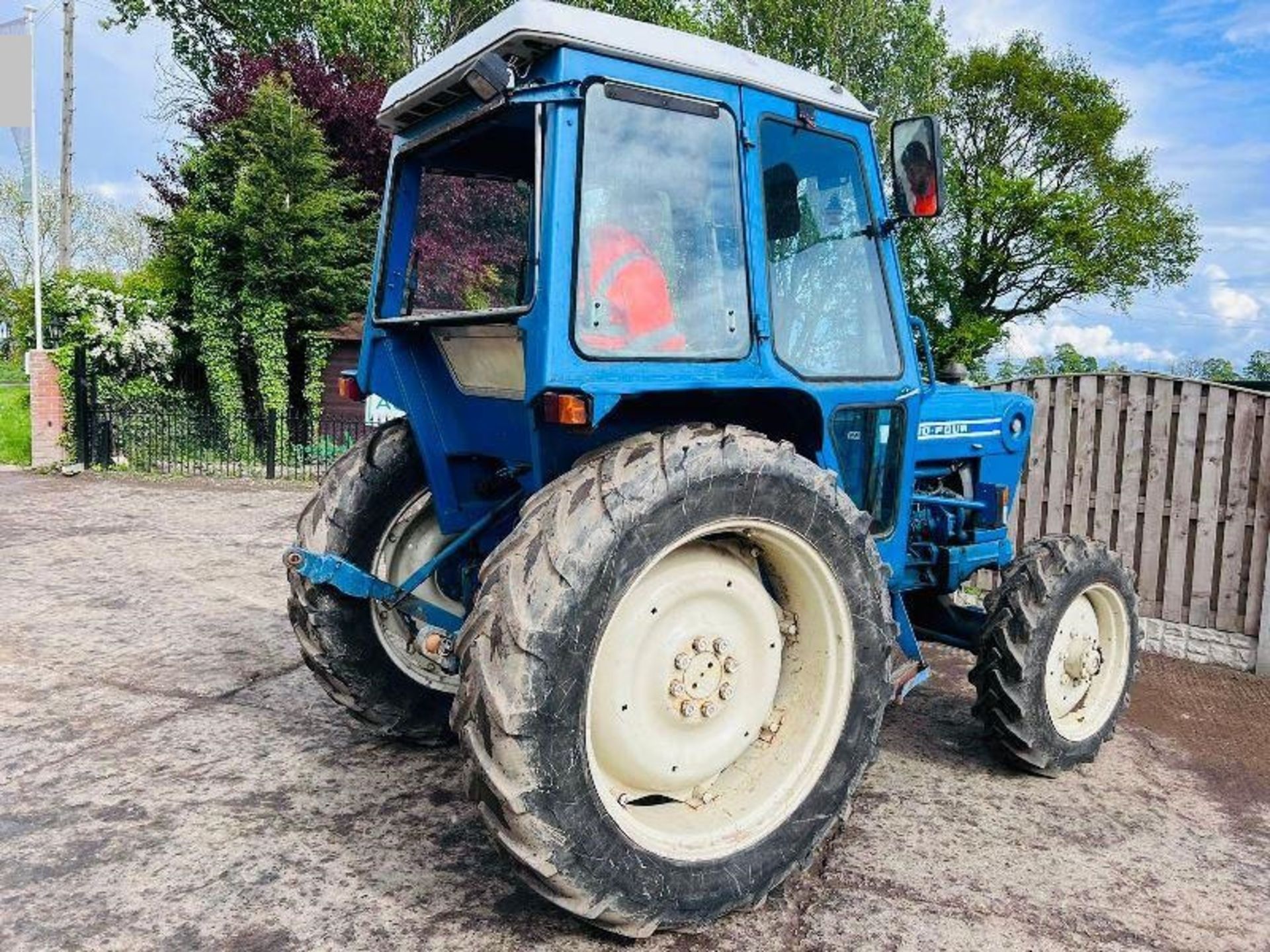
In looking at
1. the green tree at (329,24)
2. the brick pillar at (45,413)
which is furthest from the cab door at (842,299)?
the green tree at (329,24)

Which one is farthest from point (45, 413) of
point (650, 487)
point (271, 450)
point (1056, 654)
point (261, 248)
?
point (1056, 654)

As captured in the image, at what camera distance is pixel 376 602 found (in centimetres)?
347

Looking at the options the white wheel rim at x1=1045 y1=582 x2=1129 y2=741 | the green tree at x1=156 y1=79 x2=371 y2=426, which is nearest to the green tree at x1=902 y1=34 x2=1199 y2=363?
the green tree at x1=156 y1=79 x2=371 y2=426

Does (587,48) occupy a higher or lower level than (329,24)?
lower

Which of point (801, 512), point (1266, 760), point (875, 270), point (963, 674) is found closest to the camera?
point (801, 512)

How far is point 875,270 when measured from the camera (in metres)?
3.39

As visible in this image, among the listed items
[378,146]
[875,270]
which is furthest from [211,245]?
[875,270]

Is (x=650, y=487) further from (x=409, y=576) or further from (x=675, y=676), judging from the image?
(x=409, y=576)

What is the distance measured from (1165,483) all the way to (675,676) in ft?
15.7

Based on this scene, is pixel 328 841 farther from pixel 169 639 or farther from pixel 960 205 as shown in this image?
pixel 960 205

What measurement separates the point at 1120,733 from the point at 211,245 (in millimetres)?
15296

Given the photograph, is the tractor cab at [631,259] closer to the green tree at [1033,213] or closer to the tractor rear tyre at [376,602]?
the tractor rear tyre at [376,602]

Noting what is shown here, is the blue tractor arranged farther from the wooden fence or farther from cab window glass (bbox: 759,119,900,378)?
the wooden fence

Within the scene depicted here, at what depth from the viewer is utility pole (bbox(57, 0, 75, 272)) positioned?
21672 millimetres
